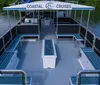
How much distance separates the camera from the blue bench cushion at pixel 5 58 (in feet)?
12.7

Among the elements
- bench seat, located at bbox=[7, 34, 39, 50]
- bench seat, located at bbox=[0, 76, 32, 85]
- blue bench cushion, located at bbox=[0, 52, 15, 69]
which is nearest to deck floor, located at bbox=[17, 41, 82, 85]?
bench seat, located at bbox=[7, 34, 39, 50]

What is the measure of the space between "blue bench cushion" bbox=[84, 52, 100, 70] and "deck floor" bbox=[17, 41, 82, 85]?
0.44m

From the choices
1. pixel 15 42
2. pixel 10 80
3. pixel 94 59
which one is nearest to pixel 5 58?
pixel 10 80

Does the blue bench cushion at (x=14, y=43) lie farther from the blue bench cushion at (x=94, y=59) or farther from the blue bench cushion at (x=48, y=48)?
the blue bench cushion at (x=94, y=59)

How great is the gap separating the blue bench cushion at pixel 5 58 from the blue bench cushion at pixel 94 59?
2.26 meters

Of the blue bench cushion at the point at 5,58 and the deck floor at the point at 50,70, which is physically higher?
the blue bench cushion at the point at 5,58

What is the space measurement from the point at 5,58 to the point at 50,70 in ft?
4.29

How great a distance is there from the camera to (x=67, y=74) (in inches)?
162

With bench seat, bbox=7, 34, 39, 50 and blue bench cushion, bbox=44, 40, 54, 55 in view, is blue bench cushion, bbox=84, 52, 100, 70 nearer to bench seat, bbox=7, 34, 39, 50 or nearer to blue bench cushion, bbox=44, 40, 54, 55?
blue bench cushion, bbox=44, 40, 54, 55

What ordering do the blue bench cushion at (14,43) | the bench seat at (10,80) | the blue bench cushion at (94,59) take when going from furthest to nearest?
the blue bench cushion at (14,43), the blue bench cushion at (94,59), the bench seat at (10,80)

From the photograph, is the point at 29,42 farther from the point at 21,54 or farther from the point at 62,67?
the point at 62,67

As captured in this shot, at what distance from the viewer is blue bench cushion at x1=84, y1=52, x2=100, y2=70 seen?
3.95 meters

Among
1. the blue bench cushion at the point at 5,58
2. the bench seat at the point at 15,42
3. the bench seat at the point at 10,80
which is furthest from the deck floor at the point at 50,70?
the bench seat at the point at 10,80

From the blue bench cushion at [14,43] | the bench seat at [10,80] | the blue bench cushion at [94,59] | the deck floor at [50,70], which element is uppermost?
the blue bench cushion at [14,43]
